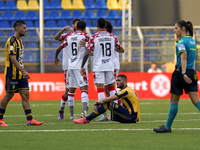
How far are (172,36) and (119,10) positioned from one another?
12.1m

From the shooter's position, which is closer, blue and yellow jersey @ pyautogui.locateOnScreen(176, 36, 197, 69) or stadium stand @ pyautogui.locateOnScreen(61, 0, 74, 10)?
blue and yellow jersey @ pyautogui.locateOnScreen(176, 36, 197, 69)

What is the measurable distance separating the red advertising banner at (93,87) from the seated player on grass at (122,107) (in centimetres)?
824

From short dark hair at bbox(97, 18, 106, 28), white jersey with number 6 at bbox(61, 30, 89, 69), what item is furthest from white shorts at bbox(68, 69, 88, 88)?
short dark hair at bbox(97, 18, 106, 28)

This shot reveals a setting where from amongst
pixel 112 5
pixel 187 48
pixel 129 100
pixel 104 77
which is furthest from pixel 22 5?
pixel 187 48

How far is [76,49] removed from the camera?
320 inches

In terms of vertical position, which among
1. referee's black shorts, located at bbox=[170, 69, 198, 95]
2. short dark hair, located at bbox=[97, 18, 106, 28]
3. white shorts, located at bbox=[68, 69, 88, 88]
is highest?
short dark hair, located at bbox=[97, 18, 106, 28]

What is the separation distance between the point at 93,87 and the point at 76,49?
760 centimetres

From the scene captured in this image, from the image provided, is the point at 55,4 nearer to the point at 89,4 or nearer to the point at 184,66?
the point at 89,4

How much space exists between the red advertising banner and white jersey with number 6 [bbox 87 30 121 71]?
24.9 ft

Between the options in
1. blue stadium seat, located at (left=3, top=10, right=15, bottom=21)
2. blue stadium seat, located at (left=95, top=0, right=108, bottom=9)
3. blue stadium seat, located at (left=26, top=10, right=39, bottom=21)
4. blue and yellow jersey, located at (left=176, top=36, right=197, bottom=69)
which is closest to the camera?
blue and yellow jersey, located at (left=176, top=36, right=197, bottom=69)

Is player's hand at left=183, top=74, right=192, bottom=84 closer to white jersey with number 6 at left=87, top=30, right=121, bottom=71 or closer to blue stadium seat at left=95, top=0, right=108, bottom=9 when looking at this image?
white jersey with number 6 at left=87, top=30, right=121, bottom=71

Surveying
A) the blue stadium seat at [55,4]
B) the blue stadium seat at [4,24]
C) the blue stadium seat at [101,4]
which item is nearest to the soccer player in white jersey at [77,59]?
the blue stadium seat at [4,24]

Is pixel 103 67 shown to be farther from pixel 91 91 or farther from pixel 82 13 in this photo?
pixel 82 13

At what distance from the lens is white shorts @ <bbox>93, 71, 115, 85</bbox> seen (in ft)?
25.9
